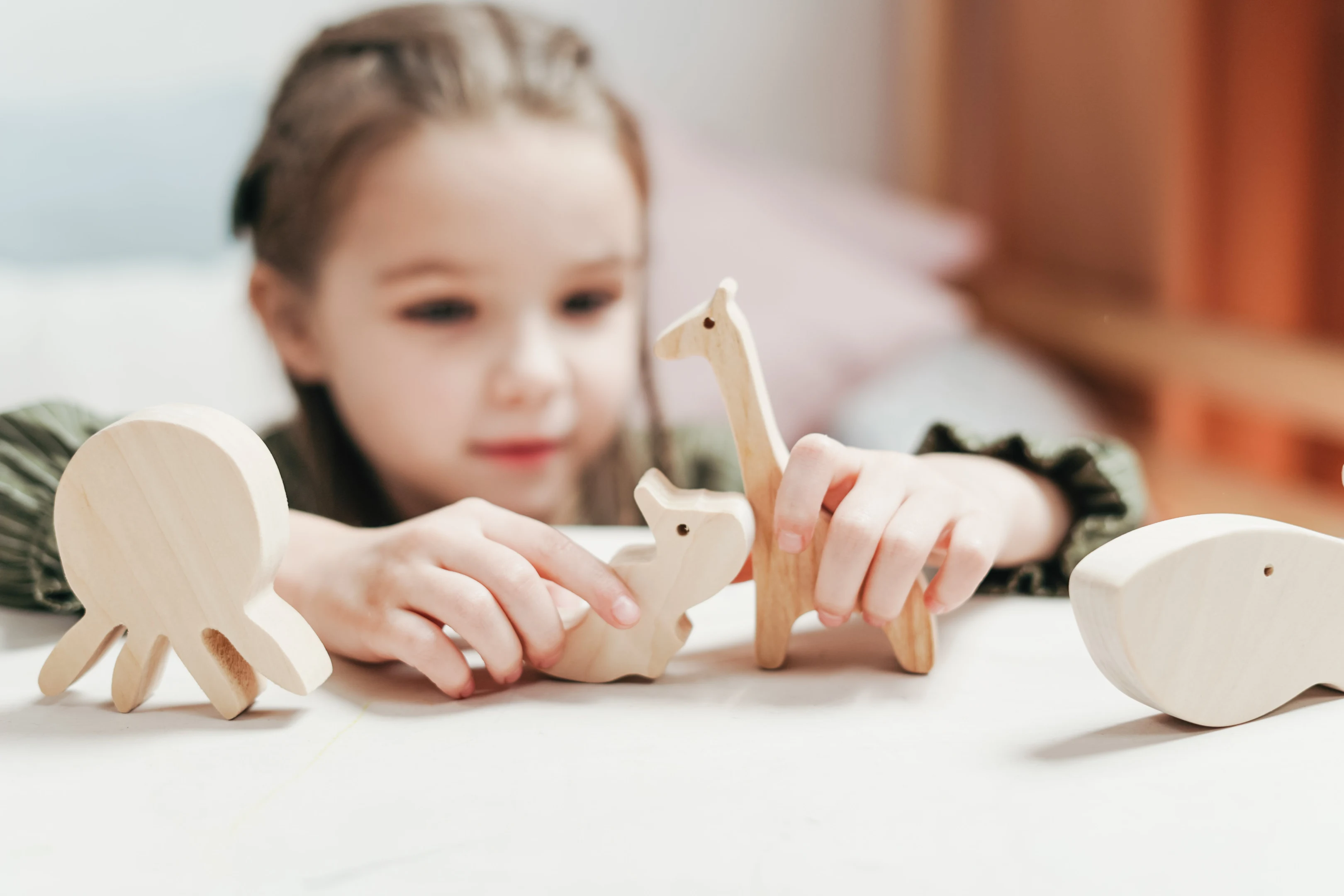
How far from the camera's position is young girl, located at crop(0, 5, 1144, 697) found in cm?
37

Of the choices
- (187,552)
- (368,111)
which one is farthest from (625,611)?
(368,111)

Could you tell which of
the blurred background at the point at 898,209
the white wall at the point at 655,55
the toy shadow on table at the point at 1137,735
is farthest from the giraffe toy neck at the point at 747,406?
the white wall at the point at 655,55

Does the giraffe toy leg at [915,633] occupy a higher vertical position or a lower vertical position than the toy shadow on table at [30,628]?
higher

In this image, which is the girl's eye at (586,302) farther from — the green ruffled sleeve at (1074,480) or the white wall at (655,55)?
the white wall at (655,55)

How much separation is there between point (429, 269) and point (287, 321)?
0.17 m

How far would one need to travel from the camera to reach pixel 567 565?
378 millimetres

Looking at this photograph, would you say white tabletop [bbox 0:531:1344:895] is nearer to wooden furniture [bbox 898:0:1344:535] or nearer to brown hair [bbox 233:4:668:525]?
brown hair [bbox 233:4:668:525]

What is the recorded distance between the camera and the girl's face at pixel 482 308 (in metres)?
0.70

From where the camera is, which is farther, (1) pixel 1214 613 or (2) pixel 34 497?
(2) pixel 34 497

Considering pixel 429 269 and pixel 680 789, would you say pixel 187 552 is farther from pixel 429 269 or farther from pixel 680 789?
pixel 429 269

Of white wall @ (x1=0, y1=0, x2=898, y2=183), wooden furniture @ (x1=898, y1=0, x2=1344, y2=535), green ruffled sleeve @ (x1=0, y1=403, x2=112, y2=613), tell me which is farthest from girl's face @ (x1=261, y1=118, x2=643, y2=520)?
white wall @ (x1=0, y1=0, x2=898, y2=183)

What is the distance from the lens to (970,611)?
458 mm

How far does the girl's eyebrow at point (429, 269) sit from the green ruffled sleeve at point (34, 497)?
190 mm

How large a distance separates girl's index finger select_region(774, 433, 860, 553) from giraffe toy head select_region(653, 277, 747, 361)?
0.14 feet
